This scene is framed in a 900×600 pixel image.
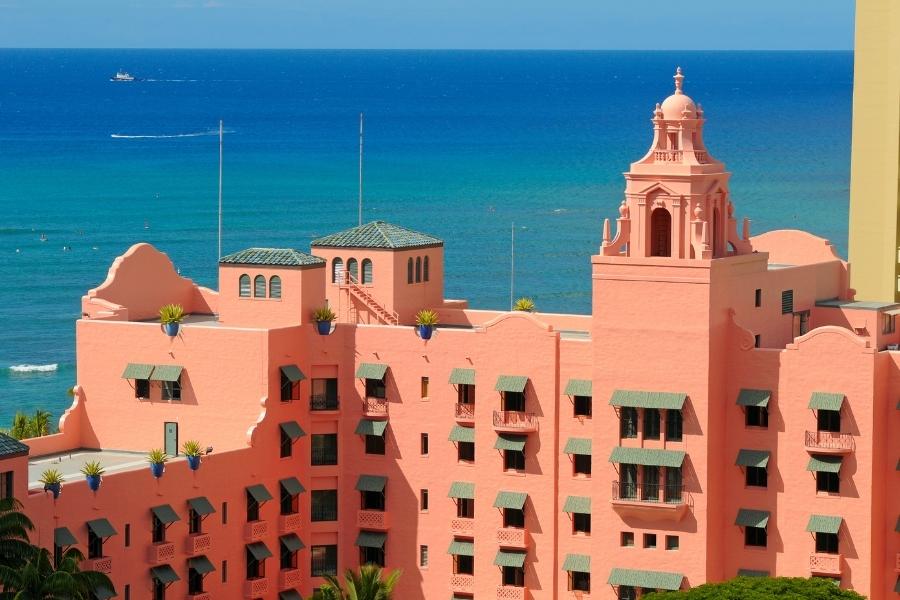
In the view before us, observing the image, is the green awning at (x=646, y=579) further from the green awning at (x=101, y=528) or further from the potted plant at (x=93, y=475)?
the potted plant at (x=93, y=475)

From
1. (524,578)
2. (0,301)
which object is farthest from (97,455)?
(0,301)

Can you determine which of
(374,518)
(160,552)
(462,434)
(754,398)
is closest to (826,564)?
(754,398)

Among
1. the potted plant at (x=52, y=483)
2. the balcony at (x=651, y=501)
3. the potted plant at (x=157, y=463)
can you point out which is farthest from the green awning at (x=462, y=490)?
the potted plant at (x=52, y=483)

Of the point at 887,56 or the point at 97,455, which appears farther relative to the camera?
the point at 887,56

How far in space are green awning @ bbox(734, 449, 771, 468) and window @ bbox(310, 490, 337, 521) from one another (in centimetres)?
1642

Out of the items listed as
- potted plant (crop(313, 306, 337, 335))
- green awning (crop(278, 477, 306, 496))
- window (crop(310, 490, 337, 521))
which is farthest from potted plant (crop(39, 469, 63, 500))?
potted plant (crop(313, 306, 337, 335))

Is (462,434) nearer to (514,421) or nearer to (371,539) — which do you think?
(514,421)

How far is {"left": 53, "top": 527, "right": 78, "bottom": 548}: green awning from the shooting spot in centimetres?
7912

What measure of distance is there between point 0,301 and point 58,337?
1969cm

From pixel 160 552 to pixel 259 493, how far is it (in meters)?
5.87

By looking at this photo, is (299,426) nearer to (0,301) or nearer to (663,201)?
(663,201)

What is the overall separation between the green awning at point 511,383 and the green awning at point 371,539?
7.89 m

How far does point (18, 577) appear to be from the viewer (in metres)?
70.6

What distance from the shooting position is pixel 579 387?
87188 mm
